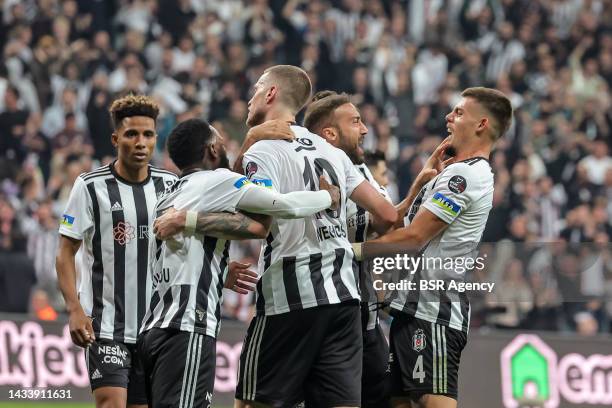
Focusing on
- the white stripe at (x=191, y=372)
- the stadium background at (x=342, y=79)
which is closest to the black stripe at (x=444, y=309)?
the white stripe at (x=191, y=372)

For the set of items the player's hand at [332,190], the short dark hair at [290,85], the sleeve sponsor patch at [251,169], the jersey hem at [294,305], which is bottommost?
the jersey hem at [294,305]

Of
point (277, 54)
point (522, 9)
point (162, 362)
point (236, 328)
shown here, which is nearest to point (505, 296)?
point (236, 328)

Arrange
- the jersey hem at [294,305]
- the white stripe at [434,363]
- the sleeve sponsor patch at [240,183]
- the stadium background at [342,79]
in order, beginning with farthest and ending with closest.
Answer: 1. the stadium background at [342,79]
2. the white stripe at [434,363]
3. the jersey hem at [294,305]
4. the sleeve sponsor patch at [240,183]

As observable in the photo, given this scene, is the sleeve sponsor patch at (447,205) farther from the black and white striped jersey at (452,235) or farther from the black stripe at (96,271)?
the black stripe at (96,271)

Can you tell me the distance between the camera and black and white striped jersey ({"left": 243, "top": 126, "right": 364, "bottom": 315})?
20.5ft

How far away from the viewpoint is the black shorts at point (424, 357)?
6566 mm

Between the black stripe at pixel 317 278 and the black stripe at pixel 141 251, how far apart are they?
1.22 m

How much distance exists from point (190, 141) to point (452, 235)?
5.18ft

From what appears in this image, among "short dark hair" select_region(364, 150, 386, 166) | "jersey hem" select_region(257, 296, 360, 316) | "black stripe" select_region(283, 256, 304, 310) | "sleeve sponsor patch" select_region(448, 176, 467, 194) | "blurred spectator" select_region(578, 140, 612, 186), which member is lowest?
"jersey hem" select_region(257, 296, 360, 316)

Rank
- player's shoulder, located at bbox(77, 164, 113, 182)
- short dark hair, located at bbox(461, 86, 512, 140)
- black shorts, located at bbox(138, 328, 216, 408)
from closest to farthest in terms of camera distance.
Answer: black shorts, located at bbox(138, 328, 216, 408) < short dark hair, located at bbox(461, 86, 512, 140) < player's shoulder, located at bbox(77, 164, 113, 182)

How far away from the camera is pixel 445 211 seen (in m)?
6.58

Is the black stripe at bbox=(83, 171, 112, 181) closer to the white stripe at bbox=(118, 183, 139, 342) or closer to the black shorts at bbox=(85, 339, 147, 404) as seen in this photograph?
the white stripe at bbox=(118, 183, 139, 342)

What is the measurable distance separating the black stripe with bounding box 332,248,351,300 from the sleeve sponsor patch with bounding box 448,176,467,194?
73 cm

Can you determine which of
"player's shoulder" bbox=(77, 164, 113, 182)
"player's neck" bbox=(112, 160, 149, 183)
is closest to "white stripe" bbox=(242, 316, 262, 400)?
"player's neck" bbox=(112, 160, 149, 183)
